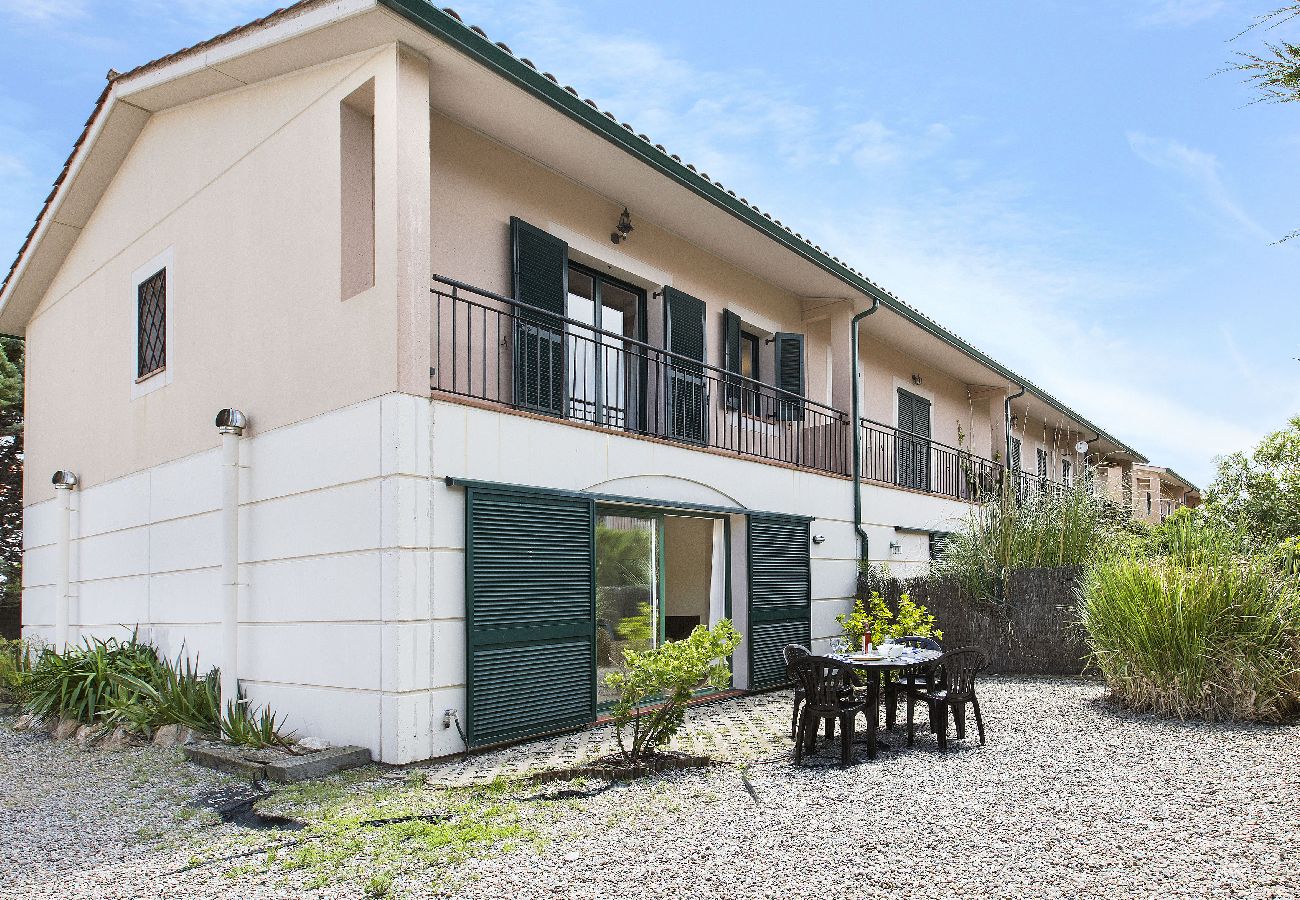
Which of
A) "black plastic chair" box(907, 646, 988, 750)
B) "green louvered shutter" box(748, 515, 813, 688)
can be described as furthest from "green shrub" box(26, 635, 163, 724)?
"black plastic chair" box(907, 646, 988, 750)

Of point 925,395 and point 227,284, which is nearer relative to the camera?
point 227,284

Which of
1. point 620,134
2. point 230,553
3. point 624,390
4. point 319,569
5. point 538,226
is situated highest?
point 620,134

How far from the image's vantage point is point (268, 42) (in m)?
8.25

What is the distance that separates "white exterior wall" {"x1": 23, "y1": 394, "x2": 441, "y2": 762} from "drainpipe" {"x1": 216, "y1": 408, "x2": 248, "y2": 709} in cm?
8

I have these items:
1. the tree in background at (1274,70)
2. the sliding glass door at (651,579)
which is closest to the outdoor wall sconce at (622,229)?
the sliding glass door at (651,579)

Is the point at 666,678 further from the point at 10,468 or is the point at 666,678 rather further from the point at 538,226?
the point at 10,468

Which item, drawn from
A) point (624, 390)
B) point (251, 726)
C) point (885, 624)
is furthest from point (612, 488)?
point (885, 624)

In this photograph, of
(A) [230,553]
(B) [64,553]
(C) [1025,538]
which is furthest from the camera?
(B) [64,553]

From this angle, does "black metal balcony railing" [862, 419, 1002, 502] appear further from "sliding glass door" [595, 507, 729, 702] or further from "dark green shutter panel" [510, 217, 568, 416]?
"dark green shutter panel" [510, 217, 568, 416]

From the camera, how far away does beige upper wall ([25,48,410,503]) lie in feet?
25.7

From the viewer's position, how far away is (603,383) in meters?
10.2

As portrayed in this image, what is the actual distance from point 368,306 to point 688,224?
4.80 metres

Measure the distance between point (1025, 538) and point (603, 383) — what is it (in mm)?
5849

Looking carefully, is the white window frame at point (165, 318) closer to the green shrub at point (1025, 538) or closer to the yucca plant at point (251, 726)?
A: the yucca plant at point (251, 726)
